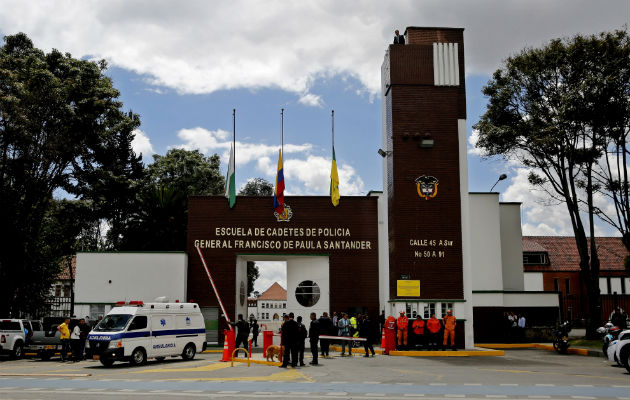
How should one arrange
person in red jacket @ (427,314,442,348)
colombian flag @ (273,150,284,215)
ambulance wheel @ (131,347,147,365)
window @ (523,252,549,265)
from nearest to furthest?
ambulance wheel @ (131,347,147,365) < person in red jacket @ (427,314,442,348) < colombian flag @ (273,150,284,215) < window @ (523,252,549,265)

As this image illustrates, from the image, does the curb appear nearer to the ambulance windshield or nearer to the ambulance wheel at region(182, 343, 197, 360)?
the ambulance wheel at region(182, 343, 197, 360)

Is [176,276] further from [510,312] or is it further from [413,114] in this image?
[510,312]

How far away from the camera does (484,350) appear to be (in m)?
28.3

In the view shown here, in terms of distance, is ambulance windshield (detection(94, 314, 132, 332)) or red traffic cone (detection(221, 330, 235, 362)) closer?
ambulance windshield (detection(94, 314, 132, 332))

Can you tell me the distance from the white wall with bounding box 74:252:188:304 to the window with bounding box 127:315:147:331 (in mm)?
11668

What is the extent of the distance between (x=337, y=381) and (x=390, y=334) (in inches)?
442

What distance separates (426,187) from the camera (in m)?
30.2

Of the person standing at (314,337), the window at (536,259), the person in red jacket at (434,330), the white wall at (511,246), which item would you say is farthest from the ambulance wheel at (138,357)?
the window at (536,259)

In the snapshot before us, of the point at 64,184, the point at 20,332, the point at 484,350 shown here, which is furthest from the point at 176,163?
the point at 484,350

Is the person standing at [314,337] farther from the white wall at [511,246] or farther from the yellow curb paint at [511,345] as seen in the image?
the white wall at [511,246]

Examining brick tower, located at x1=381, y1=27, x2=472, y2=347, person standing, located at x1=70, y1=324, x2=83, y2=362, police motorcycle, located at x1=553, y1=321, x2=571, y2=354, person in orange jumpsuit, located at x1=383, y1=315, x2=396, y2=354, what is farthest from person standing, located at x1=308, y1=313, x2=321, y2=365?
police motorcycle, located at x1=553, y1=321, x2=571, y2=354

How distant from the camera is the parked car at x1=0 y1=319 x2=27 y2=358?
2671cm

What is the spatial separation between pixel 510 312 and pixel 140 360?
21.2m

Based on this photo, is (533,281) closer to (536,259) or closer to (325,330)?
(536,259)
